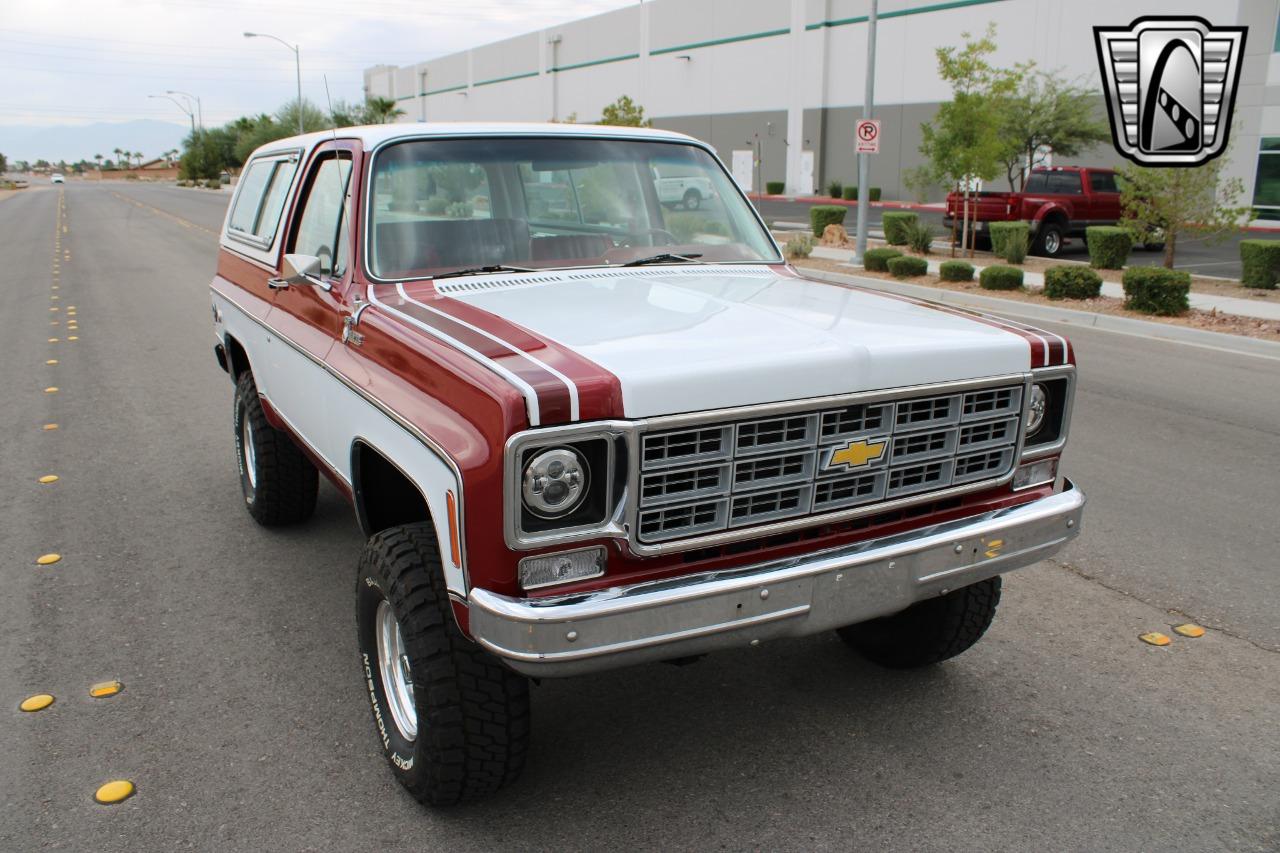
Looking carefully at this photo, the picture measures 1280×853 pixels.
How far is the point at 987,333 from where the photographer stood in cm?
329

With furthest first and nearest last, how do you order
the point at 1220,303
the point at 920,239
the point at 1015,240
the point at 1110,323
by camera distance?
1. the point at 920,239
2. the point at 1015,240
3. the point at 1220,303
4. the point at 1110,323

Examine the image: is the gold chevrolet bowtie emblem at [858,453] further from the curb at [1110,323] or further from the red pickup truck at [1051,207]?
the red pickup truck at [1051,207]

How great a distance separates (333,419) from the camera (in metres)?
3.78

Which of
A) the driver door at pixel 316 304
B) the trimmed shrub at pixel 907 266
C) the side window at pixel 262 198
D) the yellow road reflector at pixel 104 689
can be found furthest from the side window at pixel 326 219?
the trimmed shrub at pixel 907 266

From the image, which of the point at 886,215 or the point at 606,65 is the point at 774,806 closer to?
the point at 886,215

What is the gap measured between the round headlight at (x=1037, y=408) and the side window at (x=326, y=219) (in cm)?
242

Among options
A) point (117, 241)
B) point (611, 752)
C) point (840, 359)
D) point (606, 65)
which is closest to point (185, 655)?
point (611, 752)

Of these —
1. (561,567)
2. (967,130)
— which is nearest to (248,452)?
(561,567)

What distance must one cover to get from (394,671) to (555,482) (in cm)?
111

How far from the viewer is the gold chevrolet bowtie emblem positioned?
294 centimetres

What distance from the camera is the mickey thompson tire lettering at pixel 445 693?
9.55 ft

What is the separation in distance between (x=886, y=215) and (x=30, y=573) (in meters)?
20.7

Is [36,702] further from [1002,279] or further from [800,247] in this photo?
[800,247]

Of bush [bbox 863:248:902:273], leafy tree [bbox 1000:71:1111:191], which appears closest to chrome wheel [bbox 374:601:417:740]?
bush [bbox 863:248:902:273]
